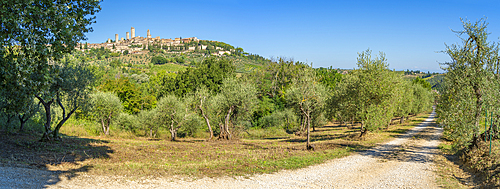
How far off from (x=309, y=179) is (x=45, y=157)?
12.6 m

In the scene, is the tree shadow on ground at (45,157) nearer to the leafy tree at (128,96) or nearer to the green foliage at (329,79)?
the leafy tree at (128,96)

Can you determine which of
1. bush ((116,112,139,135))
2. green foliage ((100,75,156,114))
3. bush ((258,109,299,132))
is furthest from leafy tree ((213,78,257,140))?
green foliage ((100,75,156,114))

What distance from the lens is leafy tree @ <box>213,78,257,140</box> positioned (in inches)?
1128

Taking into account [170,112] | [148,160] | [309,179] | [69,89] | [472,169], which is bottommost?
[309,179]

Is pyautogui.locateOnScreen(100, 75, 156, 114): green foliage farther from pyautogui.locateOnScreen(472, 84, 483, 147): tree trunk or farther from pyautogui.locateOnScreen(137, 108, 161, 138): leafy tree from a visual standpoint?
pyautogui.locateOnScreen(472, 84, 483, 147): tree trunk

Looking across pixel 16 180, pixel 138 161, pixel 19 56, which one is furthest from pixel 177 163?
pixel 19 56

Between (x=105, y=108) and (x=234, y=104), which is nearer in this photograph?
(x=234, y=104)

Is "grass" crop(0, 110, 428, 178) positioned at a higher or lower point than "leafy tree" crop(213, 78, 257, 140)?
lower

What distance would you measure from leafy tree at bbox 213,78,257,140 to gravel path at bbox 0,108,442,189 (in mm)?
14221

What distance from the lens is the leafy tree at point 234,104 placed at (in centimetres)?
2866

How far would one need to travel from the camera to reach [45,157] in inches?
501

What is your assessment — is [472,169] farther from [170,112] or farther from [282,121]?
[282,121]

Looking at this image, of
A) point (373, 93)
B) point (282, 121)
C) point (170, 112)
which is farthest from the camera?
point (282, 121)

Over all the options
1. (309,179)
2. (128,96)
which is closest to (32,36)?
(309,179)
